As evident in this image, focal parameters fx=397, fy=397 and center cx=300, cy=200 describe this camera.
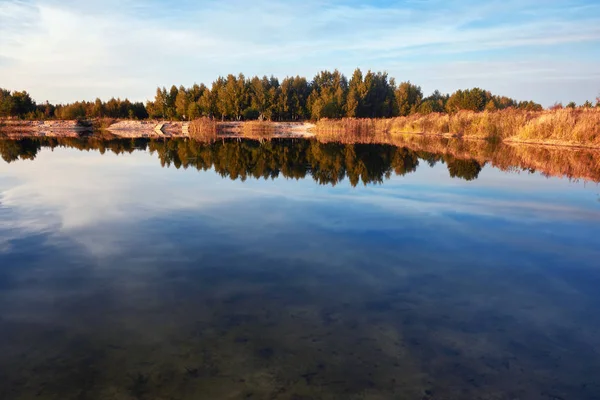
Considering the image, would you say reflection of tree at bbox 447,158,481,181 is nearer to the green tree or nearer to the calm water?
the calm water

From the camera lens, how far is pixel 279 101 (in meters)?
85.1

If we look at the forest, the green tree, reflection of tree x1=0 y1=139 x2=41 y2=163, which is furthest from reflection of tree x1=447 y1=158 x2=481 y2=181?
the green tree

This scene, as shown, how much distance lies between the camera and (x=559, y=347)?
4230mm

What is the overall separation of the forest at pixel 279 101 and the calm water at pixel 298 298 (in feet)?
235

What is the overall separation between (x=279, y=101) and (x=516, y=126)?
59.9 m

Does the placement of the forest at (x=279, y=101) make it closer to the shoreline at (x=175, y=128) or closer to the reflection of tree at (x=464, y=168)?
the shoreline at (x=175, y=128)

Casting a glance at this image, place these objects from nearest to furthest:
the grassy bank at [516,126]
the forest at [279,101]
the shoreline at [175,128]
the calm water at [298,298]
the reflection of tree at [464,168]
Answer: the calm water at [298,298] → the reflection of tree at [464,168] → the grassy bank at [516,126] → the shoreline at [175,128] → the forest at [279,101]

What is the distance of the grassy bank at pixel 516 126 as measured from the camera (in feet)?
80.0

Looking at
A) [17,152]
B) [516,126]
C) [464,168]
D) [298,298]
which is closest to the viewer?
[298,298]

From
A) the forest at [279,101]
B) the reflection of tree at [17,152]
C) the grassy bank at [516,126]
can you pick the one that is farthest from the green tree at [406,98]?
the reflection of tree at [17,152]

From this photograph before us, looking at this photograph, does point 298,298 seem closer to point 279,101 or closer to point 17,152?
point 17,152

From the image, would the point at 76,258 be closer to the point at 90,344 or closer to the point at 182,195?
the point at 90,344

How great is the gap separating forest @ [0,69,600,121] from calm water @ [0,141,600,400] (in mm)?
71507

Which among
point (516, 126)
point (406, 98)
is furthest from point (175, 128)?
point (516, 126)
